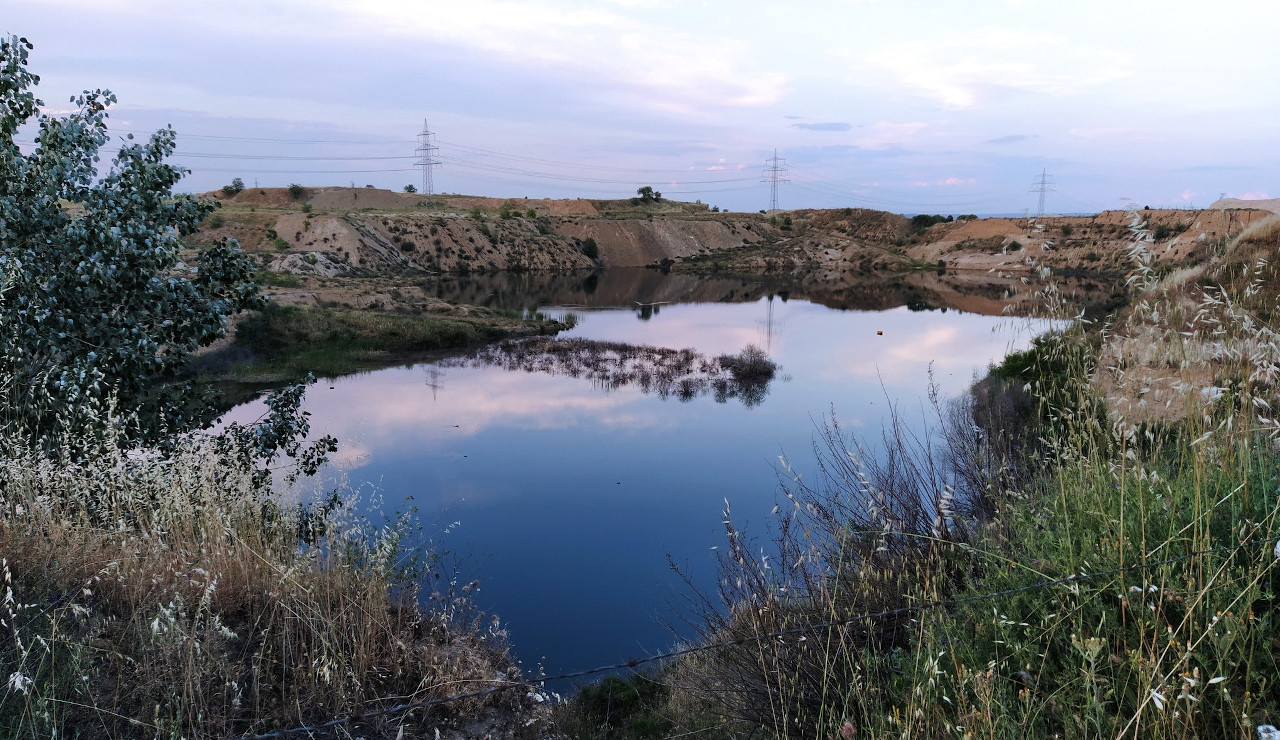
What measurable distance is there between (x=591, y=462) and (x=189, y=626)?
1119 centimetres

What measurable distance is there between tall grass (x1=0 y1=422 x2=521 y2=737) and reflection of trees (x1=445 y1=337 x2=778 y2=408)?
16.2 meters

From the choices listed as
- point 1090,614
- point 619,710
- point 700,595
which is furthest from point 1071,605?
point 619,710

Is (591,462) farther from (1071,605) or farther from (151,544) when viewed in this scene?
(1071,605)

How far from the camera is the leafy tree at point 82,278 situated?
6871mm

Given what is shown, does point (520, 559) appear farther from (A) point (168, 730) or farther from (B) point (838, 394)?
(B) point (838, 394)

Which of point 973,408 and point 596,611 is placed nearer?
point 596,611

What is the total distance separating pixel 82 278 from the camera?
7.01m

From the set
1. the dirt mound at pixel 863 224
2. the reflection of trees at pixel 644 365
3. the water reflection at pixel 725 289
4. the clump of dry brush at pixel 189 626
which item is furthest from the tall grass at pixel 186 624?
the dirt mound at pixel 863 224

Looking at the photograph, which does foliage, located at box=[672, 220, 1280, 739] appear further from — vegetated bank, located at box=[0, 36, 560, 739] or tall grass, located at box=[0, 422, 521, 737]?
tall grass, located at box=[0, 422, 521, 737]

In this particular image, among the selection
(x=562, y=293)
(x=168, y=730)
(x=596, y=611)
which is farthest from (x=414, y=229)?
(x=168, y=730)

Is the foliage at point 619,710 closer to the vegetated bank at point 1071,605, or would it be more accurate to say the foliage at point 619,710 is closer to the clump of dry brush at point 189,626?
the vegetated bank at point 1071,605

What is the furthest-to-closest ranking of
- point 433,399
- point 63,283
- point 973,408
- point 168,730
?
1. point 433,399
2. point 973,408
3. point 63,283
4. point 168,730

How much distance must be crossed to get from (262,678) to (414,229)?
68.0 metres

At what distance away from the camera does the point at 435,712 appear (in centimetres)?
513
